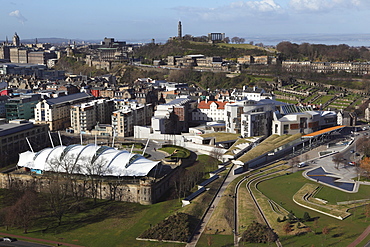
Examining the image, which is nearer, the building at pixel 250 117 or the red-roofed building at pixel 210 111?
the building at pixel 250 117

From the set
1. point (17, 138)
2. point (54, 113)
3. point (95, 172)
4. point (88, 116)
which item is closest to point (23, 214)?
point (95, 172)

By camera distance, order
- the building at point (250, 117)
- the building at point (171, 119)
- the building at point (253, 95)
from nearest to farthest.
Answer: the building at point (250, 117)
the building at point (171, 119)
the building at point (253, 95)

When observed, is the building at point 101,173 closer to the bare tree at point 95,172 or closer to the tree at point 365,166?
the bare tree at point 95,172

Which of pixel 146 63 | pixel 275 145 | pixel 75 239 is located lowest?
pixel 75 239

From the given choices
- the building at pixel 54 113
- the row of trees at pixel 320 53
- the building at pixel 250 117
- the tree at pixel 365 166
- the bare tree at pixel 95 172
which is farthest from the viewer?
the row of trees at pixel 320 53

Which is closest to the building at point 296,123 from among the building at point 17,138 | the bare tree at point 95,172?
the bare tree at point 95,172

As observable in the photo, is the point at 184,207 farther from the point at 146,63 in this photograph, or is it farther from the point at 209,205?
the point at 146,63

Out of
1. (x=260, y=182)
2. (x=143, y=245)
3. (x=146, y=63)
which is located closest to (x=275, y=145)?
(x=260, y=182)
